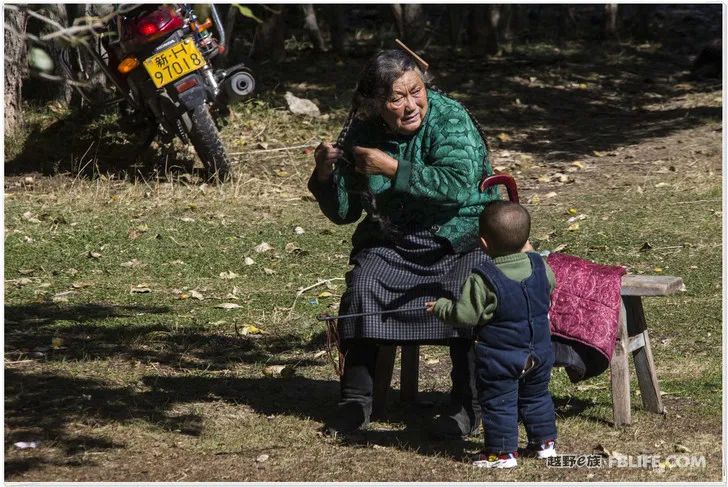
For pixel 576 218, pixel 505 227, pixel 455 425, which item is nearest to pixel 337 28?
pixel 576 218

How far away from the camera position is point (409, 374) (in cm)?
543

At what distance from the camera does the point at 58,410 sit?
204 inches

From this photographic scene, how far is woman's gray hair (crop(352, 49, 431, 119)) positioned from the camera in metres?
4.74

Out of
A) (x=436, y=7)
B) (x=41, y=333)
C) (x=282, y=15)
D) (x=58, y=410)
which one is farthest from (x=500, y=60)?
(x=58, y=410)

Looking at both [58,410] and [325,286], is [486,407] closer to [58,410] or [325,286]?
[58,410]

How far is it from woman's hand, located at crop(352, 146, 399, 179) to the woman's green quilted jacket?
35 mm

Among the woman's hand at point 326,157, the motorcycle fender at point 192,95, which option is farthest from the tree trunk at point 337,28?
the woman's hand at point 326,157

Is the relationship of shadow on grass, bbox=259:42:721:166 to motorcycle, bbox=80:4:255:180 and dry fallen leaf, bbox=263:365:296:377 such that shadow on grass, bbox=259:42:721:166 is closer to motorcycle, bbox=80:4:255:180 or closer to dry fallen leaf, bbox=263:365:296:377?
motorcycle, bbox=80:4:255:180

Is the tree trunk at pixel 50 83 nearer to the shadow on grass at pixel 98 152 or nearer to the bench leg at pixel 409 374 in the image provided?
the shadow on grass at pixel 98 152

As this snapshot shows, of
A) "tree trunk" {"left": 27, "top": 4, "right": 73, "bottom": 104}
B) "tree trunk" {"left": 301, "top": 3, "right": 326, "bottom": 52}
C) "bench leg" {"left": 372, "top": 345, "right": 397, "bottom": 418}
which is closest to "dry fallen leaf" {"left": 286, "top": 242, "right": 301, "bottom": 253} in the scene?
"bench leg" {"left": 372, "top": 345, "right": 397, "bottom": 418}

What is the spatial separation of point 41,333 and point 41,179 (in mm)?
3902

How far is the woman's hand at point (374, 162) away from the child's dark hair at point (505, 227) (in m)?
0.44

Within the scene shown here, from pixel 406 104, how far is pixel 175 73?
15.7 feet

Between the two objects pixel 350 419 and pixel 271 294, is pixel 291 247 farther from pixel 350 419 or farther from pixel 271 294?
pixel 350 419
